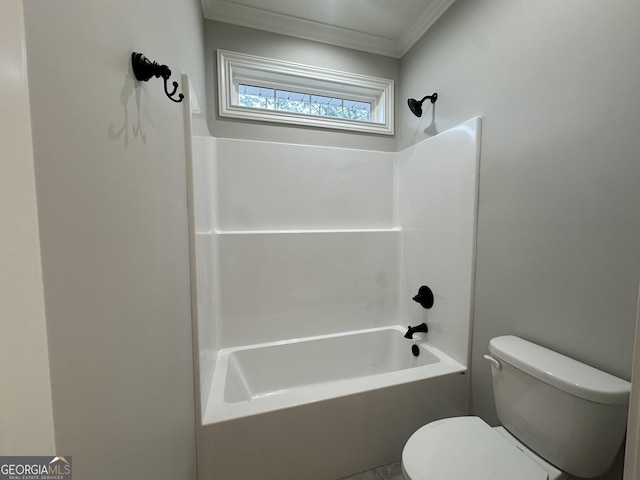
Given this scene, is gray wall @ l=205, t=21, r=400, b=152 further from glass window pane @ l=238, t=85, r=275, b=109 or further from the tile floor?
the tile floor

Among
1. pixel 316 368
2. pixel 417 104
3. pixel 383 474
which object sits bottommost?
pixel 383 474

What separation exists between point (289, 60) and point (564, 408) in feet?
8.14

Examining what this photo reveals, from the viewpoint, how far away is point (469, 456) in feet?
3.27

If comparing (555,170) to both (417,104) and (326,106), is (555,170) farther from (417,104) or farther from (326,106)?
(326,106)

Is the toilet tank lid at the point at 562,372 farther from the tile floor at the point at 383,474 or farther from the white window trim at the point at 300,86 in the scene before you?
the white window trim at the point at 300,86

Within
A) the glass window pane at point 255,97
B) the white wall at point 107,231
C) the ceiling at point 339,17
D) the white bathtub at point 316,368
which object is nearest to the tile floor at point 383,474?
the white bathtub at point 316,368

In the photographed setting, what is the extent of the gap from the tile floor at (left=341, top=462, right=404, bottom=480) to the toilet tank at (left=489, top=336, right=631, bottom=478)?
652 millimetres

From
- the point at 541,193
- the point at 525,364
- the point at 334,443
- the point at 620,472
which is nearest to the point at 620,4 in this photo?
the point at 541,193

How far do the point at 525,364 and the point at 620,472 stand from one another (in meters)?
0.44

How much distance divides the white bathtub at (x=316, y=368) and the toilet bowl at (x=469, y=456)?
0.35 meters

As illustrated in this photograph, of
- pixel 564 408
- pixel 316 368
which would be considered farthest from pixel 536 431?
pixel 316 368

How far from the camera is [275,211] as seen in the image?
1.98 metres

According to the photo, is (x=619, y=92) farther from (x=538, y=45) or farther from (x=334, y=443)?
(x=334, y=443)

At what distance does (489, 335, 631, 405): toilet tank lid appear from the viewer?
0.88m
